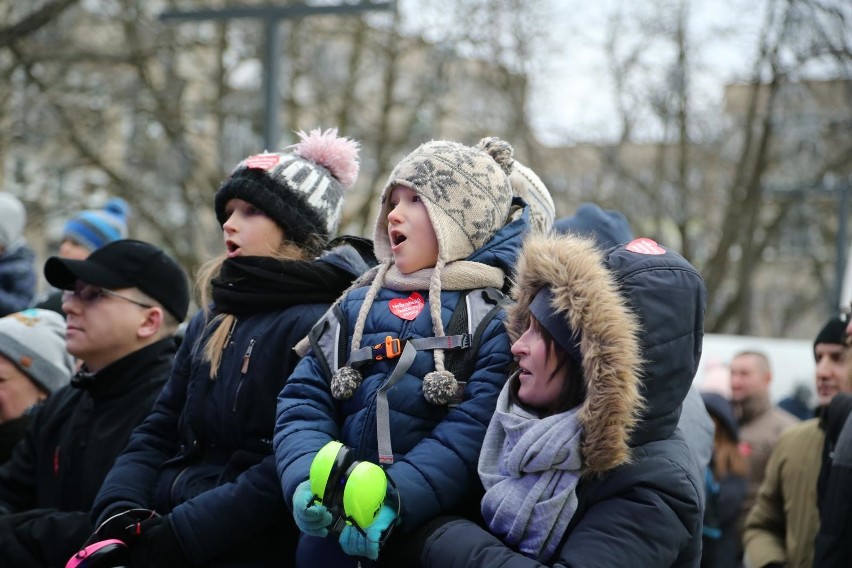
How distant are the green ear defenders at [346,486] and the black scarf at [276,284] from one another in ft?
3.11

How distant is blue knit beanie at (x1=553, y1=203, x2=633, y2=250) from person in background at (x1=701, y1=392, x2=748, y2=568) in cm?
199

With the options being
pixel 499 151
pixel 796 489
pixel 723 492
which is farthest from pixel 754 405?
pixel 499 151

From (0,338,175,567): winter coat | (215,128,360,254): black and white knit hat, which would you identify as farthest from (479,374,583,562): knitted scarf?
(0,338,175,567): winter coat

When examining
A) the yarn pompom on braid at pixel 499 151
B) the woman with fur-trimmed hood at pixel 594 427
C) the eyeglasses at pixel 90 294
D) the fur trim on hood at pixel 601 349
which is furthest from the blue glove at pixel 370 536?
the eyeglasses at pixel 90 294

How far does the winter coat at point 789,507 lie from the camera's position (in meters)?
5.13

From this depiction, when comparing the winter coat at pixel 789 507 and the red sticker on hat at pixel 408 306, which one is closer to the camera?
the red sticker on hat at pixel 408 306

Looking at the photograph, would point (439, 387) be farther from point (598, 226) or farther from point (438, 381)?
point (598, 226)

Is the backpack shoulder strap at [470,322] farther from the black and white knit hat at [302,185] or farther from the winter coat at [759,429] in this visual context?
the winter coat at [759,429]

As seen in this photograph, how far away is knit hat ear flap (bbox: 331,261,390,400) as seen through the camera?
3127 mm

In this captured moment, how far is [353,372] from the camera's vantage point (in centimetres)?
315

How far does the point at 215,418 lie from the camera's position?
359 centimetres

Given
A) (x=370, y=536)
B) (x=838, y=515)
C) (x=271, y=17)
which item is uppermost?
(x=271, y=17)

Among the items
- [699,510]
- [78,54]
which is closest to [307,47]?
[78,54]

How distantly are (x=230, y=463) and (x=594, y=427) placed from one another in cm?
131
